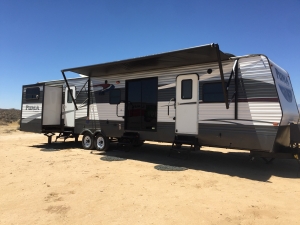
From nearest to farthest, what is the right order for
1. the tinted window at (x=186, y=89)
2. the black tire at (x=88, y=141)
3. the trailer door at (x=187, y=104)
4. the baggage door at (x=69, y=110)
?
the trailer door at (x=187, y=104), the tinted window at (x=186, y=89), the black tire at (x=88, y=141), the baggage door at (x=69, y=110)

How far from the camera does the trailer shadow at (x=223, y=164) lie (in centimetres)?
676

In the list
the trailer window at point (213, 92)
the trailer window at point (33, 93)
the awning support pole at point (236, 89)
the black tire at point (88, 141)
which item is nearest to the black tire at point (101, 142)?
the black tire at point (88, 141)

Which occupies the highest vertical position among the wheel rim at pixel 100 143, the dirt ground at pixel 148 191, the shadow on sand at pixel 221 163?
the wheel rim at pixel 100 143

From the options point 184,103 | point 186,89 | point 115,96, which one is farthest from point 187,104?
point 115,96

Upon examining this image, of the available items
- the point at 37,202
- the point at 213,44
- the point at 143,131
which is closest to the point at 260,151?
the point at 213,44

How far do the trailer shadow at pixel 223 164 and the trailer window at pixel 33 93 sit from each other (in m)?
4.56

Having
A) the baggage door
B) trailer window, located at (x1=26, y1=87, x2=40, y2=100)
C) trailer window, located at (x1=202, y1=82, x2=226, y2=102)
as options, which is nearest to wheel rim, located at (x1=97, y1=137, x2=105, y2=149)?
the baggage door

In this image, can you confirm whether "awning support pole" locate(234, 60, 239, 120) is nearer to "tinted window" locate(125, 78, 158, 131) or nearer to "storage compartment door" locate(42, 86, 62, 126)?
"tinted window" locate(125, 78, 158, 131)

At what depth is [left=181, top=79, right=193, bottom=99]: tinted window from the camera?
784cm

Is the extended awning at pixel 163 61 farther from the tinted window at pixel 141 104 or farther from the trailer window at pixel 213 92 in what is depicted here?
the tinted window at pixel 141 104

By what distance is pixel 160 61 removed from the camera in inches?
308

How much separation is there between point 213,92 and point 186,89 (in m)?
0.91

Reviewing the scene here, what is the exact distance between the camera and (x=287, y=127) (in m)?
7.09

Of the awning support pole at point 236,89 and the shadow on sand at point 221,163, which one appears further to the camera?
the awning support pole at point 236,89
